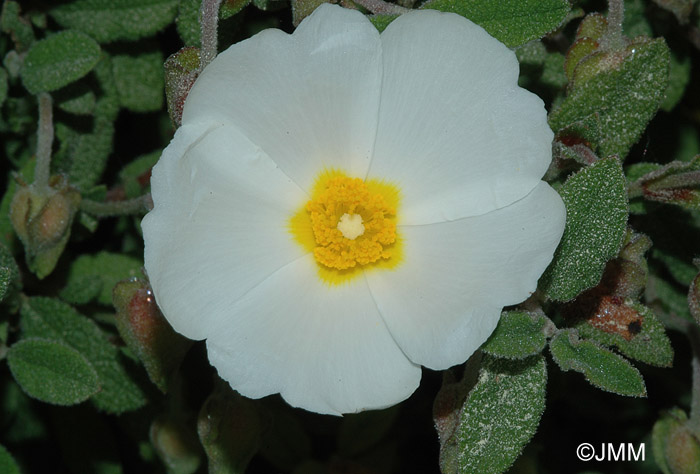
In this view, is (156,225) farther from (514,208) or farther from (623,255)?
(623,255)

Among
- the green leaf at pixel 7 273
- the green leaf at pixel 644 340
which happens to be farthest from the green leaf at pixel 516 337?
the green leaf at pixel 7 273

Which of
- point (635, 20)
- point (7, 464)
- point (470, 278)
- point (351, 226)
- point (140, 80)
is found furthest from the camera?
point (140, 80)

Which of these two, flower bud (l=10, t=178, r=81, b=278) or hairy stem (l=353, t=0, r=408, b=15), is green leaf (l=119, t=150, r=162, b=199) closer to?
flower bud (l=10, t=178, r=81, b=278)

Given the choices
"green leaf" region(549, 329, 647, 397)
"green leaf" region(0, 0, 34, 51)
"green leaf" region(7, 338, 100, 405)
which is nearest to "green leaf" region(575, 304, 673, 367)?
"green leaf" region(549, 329, 647, 397)

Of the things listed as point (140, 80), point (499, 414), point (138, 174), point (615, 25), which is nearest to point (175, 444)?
point (138, 174)

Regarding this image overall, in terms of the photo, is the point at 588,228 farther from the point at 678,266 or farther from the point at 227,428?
the point at 227,428

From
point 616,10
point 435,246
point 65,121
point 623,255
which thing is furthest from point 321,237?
point 65,121
